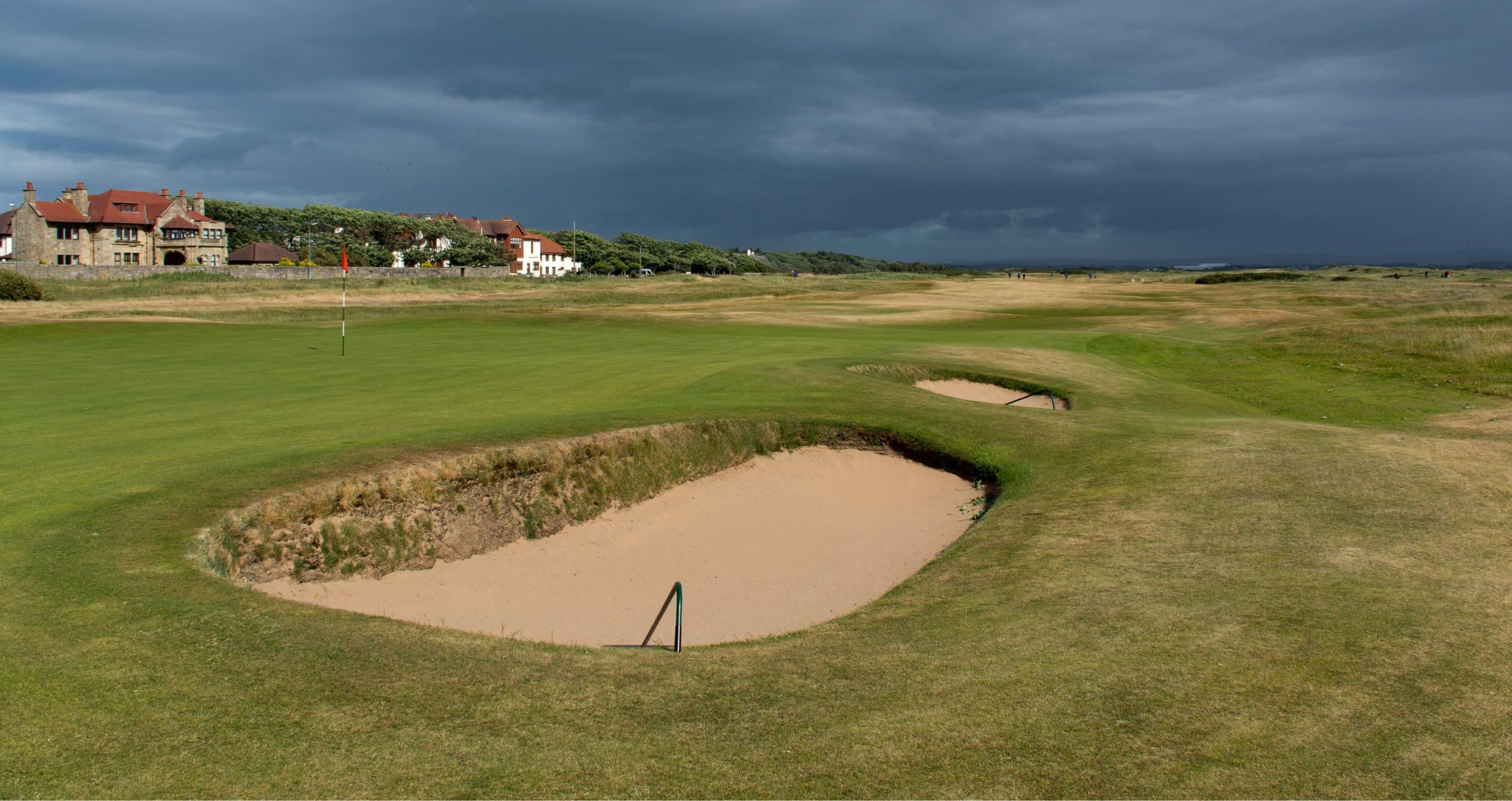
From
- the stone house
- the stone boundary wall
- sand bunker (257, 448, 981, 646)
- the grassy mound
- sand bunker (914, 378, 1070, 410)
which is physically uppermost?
the stone house

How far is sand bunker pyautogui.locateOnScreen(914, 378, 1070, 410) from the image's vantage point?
23.7 meters

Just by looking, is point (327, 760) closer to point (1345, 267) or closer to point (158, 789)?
point (158, 789)

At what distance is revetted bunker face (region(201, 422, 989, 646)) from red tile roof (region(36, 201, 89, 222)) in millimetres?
107830

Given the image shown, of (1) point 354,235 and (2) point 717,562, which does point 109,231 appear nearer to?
(1) point 354,235

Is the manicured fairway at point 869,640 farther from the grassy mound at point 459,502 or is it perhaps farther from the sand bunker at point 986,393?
the sand bunker at point 986,393

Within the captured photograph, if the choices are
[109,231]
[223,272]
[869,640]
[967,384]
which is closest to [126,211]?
[109,231]

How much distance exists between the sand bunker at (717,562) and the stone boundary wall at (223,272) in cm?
7832

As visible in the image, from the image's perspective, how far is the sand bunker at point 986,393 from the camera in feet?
77.7

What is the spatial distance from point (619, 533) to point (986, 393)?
13.7 meters

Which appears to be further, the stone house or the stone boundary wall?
the stone house

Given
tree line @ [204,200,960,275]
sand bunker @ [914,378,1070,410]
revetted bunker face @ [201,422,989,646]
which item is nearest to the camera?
revetted bunker face @ [201,422,989,646]

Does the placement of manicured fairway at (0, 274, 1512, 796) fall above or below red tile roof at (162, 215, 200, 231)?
below

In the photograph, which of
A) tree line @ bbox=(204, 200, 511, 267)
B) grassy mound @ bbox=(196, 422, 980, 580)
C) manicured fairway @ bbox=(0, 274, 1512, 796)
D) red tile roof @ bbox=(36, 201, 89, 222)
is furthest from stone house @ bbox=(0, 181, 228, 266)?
grassy mound @ bbox=(196, 422, 980, 580)

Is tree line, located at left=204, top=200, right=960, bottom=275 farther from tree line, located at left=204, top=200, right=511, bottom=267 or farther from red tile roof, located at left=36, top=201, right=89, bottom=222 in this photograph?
red tile roof, located at left=36, top=201, right=89, bottom=222
